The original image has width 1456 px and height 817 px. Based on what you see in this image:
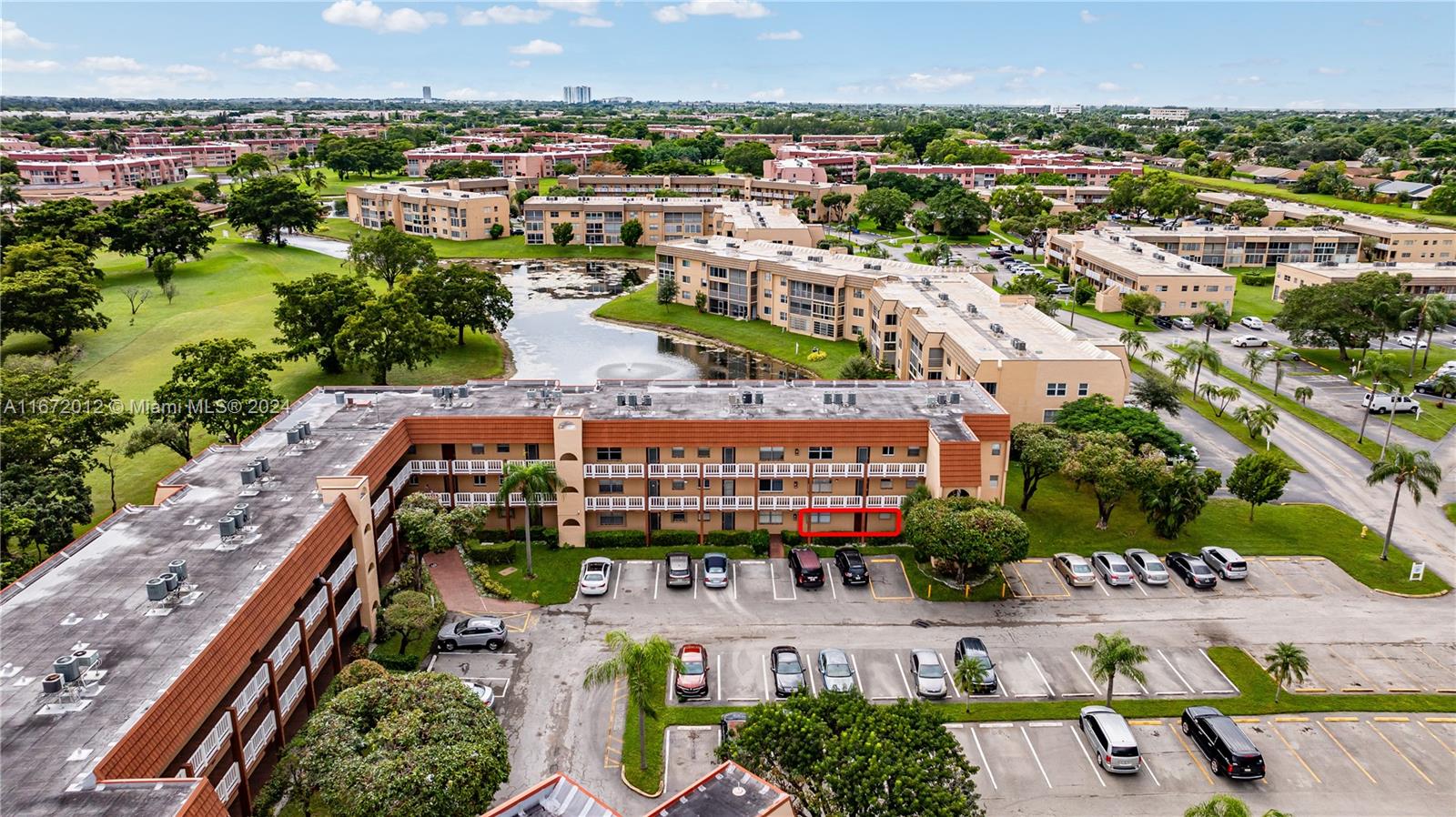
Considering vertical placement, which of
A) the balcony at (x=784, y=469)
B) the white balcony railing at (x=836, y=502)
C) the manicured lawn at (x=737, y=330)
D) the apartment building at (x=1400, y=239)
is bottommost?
the white balcony railing at (x=836, y=502)

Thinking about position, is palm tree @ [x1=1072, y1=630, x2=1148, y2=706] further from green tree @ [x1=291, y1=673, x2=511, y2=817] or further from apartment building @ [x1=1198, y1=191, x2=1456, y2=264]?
apartment building @ [x1=1198, y1=191, x2=1456, y2=264]

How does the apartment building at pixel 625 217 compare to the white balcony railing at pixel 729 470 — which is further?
the apartment building at pixel 625 217

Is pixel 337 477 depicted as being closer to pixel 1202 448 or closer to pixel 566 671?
pixel 566 671

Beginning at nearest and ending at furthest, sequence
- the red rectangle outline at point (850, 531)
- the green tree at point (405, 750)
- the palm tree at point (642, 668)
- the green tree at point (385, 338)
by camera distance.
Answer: the green tree at point (405, 750)
the palm tree at point (642, 668)
the red rectangle outline at point (850, 531)
the green tree at point (385, 338)

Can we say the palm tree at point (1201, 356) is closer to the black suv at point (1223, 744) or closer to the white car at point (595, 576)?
the black suv at point (1223, 744)

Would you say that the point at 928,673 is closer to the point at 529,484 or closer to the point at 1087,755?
the point at 1087,755

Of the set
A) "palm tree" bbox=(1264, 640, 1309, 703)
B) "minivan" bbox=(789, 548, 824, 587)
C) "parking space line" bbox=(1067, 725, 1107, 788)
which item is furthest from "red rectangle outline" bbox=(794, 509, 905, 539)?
"palm tree" bbox=(1264, 640, 1309, 703)

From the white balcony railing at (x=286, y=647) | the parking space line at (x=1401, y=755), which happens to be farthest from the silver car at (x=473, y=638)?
the parking space line at (x=1401, y=755)

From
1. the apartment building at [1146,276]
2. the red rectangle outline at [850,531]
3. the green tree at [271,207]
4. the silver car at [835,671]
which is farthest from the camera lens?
the green tree at [271,207]
